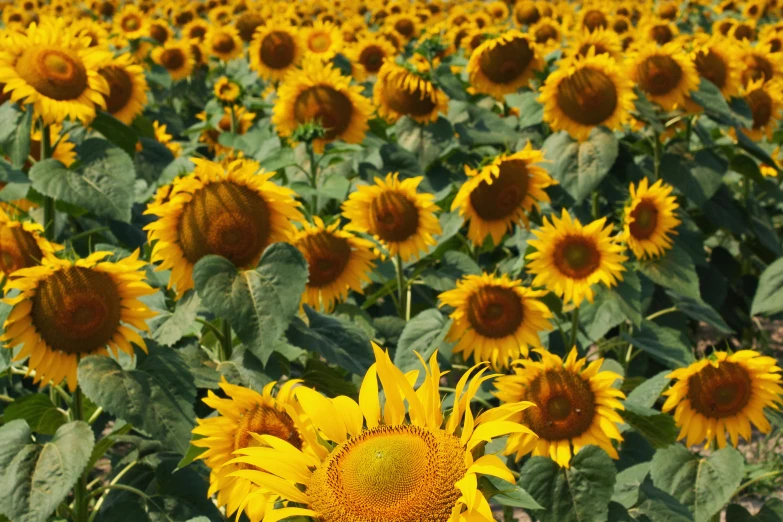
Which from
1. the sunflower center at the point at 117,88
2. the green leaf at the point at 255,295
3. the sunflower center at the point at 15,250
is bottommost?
the sunflower center at the point at 117,88

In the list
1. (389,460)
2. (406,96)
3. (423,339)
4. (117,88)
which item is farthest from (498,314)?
(117,88)

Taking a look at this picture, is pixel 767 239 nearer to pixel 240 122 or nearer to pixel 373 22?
pixel 240 122

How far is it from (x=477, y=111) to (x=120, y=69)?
181 cm

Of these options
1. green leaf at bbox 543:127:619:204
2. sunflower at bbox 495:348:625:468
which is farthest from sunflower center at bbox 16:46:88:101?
green leaf at bbox 543:127:619:204

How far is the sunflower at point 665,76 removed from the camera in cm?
426

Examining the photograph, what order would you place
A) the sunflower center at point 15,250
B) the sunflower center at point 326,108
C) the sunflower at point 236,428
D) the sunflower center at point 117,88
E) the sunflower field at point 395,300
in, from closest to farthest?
1. the sunflower field at point 395,300
2. the sunflower at point 236,428
3. the sunflower center at point 15,250
4. the sunflower center at point 326,108
5. the sunflower center at point 117,88

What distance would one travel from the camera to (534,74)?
480 centimetres

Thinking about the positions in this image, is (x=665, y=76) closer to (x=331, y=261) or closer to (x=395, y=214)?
(x=395, y=214)

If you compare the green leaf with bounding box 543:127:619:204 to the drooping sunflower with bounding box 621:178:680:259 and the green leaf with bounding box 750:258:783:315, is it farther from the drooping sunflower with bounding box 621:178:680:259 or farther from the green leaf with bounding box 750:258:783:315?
the green leaf with bounding box 750:258:783:315

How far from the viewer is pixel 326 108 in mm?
4203

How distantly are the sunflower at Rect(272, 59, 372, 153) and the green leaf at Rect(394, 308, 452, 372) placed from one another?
122cm

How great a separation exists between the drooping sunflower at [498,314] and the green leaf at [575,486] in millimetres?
744

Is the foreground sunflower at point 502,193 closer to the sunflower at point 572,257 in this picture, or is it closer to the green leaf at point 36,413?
the sunflower at point 572,257


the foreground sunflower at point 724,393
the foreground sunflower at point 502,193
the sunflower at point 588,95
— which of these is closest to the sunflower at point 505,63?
the sunflower at point 588,95
